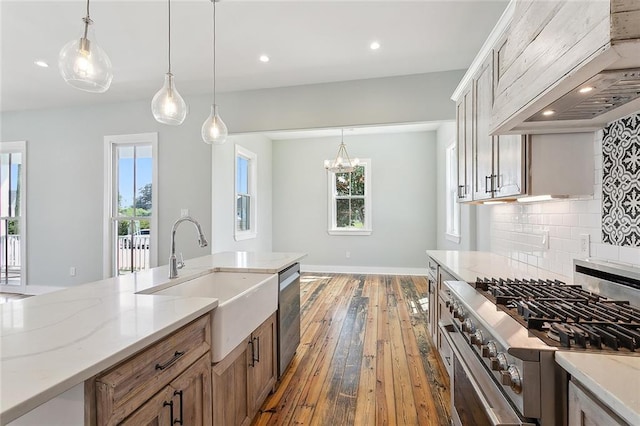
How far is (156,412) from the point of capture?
1022 mm

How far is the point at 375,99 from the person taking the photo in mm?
3828

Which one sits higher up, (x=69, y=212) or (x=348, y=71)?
(x=348, y=71)

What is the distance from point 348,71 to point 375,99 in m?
0.48

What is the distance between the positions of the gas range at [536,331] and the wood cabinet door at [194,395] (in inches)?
42.8

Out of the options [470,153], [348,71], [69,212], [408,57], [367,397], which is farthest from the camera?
[69,212]

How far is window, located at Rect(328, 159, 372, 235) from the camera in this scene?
6.46 meters

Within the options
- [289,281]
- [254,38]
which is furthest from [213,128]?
[289,281]

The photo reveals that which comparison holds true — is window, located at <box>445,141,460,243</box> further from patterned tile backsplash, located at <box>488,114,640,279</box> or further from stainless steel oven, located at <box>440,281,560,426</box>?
stainless steel oven, located at <box>440,281,560,426</box>

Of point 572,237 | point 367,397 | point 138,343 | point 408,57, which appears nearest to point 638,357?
point 572,237

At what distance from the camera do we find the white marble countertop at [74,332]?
69 cm

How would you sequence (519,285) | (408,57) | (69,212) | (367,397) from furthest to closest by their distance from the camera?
(69,212), (408,57), (367,397), (519,285)

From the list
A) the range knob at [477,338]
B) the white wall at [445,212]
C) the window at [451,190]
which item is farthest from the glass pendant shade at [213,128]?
the window at [451,190]

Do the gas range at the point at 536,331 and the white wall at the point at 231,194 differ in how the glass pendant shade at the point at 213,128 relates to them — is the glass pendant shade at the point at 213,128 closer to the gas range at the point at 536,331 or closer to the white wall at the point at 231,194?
the white wall at the point at 231,194

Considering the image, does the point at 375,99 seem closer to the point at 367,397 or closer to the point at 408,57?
the point at 408,57
